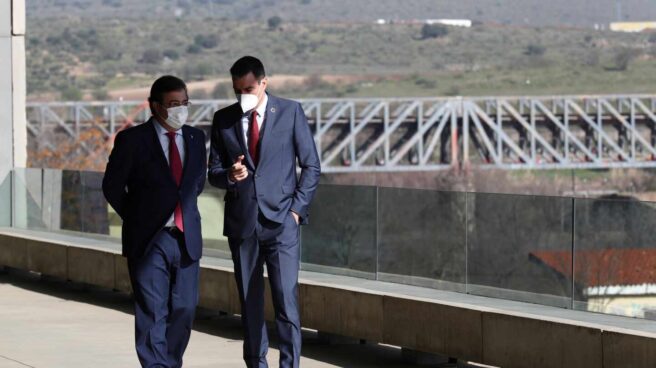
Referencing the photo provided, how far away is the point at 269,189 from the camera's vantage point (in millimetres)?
10375

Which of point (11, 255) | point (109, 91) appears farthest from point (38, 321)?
point (109, 91)

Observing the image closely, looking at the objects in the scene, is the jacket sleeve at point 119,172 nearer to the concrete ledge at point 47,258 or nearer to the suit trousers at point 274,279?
the suit trousers at point 274,279

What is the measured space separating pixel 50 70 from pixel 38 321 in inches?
7006

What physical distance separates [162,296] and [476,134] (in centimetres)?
13474

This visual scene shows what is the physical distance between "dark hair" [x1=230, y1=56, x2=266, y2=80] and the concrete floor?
10.1 ft

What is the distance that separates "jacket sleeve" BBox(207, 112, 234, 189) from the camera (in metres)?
10.5

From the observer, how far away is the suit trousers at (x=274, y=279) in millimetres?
10398

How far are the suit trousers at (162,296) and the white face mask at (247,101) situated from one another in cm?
93

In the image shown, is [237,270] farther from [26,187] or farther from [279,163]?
[26,187]

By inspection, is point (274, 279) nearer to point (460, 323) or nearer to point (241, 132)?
point (241, 132)

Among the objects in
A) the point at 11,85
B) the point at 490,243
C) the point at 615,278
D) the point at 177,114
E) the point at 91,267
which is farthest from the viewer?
the point at 11,85

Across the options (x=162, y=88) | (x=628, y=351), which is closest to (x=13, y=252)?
(x=162, y=88)

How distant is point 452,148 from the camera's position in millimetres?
139125

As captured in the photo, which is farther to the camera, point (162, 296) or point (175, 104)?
point (162, 296)
